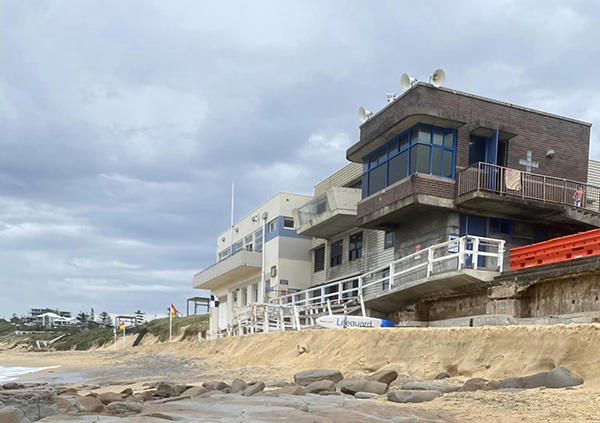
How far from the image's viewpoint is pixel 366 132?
25.8m

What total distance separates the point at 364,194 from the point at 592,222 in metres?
8.48

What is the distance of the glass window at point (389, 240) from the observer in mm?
26281

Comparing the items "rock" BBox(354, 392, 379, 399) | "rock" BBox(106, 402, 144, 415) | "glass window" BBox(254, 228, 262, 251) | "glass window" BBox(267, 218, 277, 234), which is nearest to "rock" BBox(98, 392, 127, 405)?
"rock" BBox(106, 402, 144, 415)

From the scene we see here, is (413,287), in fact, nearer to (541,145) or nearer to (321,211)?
(541,145)

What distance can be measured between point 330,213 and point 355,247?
2.59 metres

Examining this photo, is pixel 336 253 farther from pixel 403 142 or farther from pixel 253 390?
pixel 253 390

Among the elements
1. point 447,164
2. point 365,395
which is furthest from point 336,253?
point 365,395

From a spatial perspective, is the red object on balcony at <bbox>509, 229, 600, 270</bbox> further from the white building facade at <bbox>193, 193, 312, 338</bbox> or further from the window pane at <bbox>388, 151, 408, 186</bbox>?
the white building facade at <bbox>193, 193, 312, 338</bbox>

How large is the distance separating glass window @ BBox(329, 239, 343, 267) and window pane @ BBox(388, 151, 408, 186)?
8.61 m

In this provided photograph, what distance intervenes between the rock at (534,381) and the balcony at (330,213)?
66.1 ft

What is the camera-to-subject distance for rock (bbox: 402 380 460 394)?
912cm

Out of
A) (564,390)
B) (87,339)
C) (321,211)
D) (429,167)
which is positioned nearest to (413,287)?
(429,167)

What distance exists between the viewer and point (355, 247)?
30.6 metres

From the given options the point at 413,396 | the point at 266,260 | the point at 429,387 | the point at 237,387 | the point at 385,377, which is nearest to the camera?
the point at 413,396
